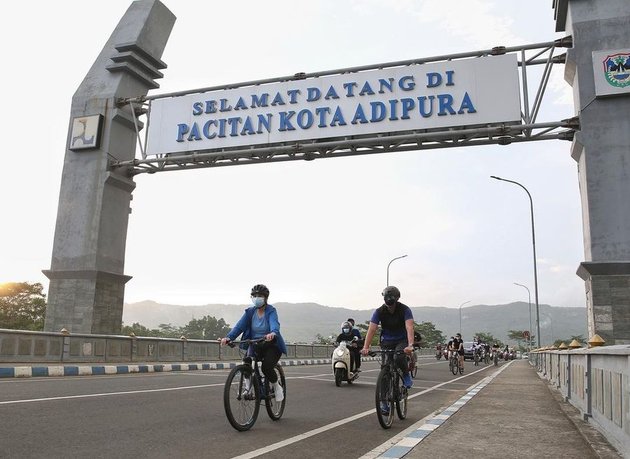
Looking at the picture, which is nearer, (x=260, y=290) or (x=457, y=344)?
(x=260, y=290)

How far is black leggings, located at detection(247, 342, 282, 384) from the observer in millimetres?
6691

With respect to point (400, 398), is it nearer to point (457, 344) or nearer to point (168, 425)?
point (168, 425)

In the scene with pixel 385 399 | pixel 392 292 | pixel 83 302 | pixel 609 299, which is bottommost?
pixel 385 399

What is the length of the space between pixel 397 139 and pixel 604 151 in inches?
262

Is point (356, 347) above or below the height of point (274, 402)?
above

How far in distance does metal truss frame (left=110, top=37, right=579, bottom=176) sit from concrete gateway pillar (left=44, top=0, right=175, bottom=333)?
3.76ft

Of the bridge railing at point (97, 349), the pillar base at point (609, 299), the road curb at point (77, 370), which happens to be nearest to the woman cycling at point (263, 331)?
the road curb at point (77, 370)

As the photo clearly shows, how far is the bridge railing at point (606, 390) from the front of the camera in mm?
4891

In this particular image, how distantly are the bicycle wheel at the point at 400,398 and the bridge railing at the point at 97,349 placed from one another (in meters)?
11.1

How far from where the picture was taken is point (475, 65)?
20.2 metres

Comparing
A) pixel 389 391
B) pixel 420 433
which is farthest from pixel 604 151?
pixel 420 433

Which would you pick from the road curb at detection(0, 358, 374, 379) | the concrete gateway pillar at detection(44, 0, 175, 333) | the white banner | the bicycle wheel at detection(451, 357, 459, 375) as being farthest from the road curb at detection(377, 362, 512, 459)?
the concrete gateway pillar at detection(44, 0, 175, 333)

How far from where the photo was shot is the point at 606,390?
6.02 m

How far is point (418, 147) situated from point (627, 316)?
8.75 m
